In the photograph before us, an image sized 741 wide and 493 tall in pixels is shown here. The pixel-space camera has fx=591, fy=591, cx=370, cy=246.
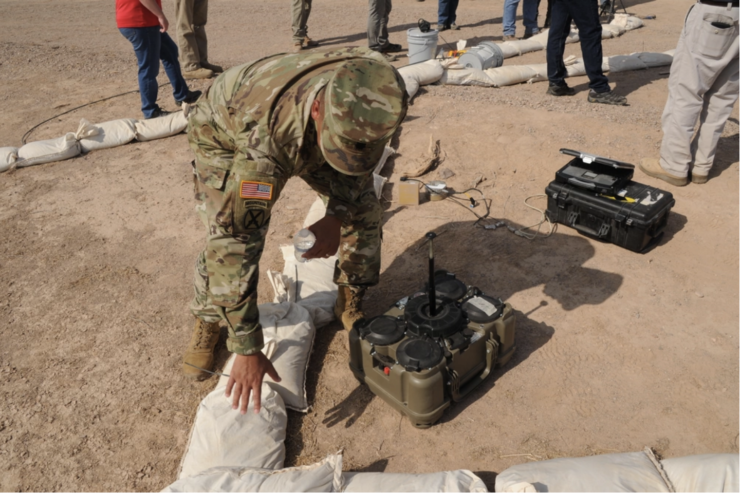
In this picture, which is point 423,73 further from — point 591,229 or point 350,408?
point 350,408

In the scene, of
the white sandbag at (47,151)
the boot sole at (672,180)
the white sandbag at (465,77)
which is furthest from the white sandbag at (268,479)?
the white sandbag at (465,77)

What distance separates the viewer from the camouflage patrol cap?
202 centimetres

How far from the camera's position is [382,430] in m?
2.67

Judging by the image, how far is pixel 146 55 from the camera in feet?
18.2

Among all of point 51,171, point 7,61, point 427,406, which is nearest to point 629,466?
point 427,406

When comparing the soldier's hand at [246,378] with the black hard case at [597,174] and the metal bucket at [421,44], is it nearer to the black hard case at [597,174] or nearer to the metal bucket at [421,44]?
the black hard case at [597,174]

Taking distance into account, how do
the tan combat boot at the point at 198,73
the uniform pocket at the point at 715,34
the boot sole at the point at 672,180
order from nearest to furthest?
the uniform pocket at the point at 715,34 → the boot sole at the point at 672,180 → the tan combat boot at the point at 198,73

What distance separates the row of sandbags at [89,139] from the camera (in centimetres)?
520

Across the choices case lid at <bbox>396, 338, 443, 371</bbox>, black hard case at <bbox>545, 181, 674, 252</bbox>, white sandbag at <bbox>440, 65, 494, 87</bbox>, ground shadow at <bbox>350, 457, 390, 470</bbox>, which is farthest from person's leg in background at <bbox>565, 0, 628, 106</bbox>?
ground shadow at <bbox>350, 457, 390, 470</bbox>

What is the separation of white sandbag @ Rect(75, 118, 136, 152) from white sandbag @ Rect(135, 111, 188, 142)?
0.24 feet

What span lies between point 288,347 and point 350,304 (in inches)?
17.9

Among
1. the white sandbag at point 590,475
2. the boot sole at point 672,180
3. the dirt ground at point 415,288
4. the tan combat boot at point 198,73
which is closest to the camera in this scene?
the white sandbag at point 590,475

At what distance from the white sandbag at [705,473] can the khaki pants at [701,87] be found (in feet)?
9.35

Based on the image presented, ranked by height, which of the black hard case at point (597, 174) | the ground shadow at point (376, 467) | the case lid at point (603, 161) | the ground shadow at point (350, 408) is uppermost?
the case lid at point (603, 161)
